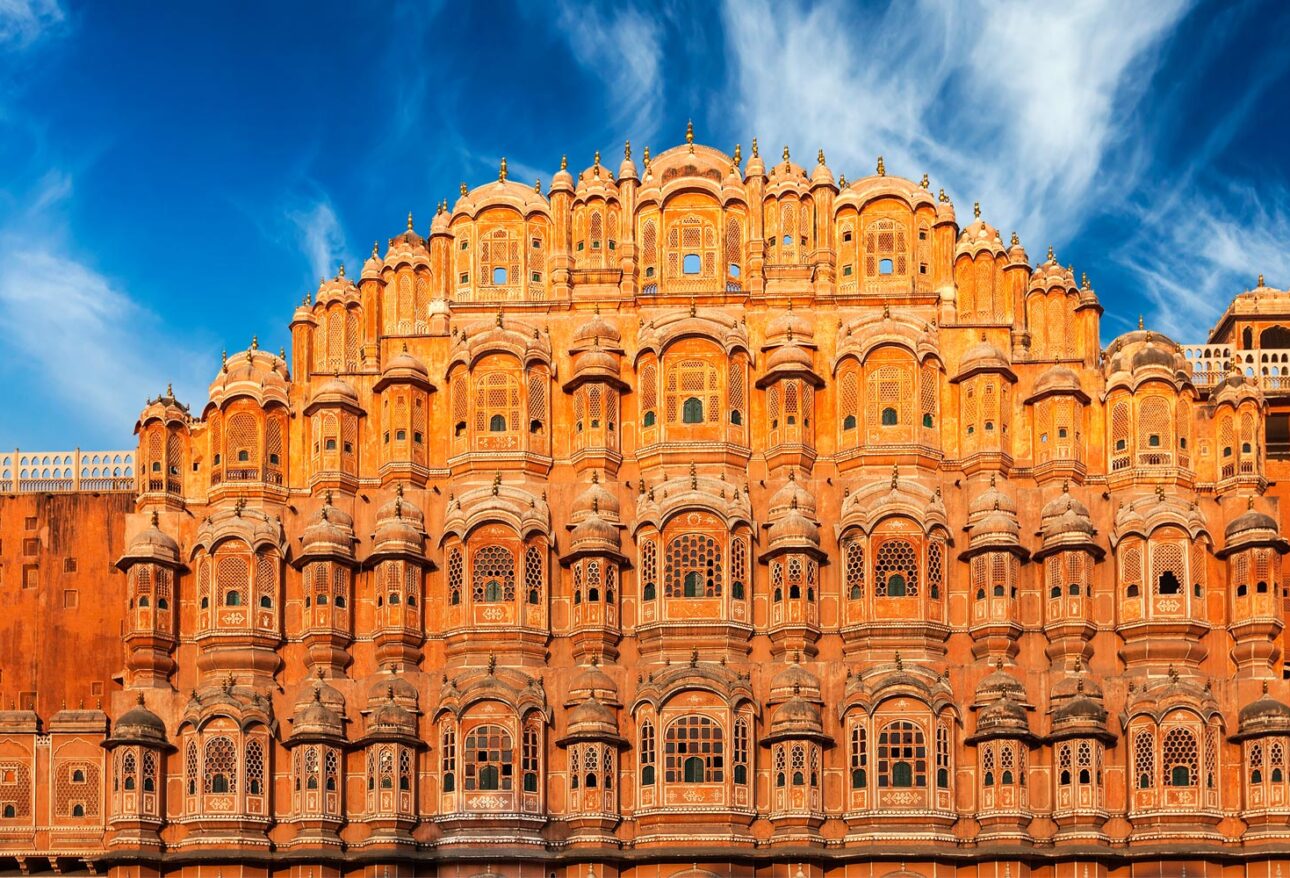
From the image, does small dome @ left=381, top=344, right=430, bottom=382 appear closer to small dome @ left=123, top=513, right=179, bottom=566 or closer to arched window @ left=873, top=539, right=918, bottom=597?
small dome @ left=123, top=513, right=179, bottom=566

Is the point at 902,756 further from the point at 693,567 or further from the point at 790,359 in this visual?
the point at 790,359

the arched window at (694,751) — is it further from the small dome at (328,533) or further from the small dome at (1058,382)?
the small dome at (1058,382)

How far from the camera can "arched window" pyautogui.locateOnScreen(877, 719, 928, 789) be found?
5041cm

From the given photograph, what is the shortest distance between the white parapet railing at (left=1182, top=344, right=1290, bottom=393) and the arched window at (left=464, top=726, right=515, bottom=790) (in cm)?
2072

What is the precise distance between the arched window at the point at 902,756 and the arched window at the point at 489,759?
316 inches

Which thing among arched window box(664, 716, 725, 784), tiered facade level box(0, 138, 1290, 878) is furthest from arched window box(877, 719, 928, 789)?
arched window box(664, 716, 725, 784)

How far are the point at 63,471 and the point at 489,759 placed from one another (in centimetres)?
1494

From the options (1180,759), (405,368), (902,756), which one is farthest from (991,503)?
(405,368)

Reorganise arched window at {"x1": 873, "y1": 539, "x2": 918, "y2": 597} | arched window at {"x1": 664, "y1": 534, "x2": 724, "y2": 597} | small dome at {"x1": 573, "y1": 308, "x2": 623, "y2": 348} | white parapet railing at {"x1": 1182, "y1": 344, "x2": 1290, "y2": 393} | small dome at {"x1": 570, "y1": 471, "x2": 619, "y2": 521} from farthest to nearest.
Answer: white parapet railing at {"x1": 1182, "y1": 344, "x2": 1290, "y2": 393}
small dome at {"x1": 573, "y1": 308, "x2": 623, "y2": 348}
small dome at {"x1": 570, "y1": 471, "x2": 619, "y2": 521}
arched window at {"x1": 873, "y1": 539, "x2": 918, "y2": 597}
arched window at {"x1": 664, "y1": 534, "x2": 724, "y2": 597}

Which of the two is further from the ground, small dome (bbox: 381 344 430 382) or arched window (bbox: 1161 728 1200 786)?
small dome (bbox: 381 344 430 382)

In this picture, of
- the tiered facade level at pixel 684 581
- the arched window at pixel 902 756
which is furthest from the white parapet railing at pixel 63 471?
the arched window at pixel 902 756

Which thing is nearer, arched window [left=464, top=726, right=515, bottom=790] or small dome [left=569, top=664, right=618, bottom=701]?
arched window [left=464, top=726, right=515, bottom=790]

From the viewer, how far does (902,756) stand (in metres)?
50.6

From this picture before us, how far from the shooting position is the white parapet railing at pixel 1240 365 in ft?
197
